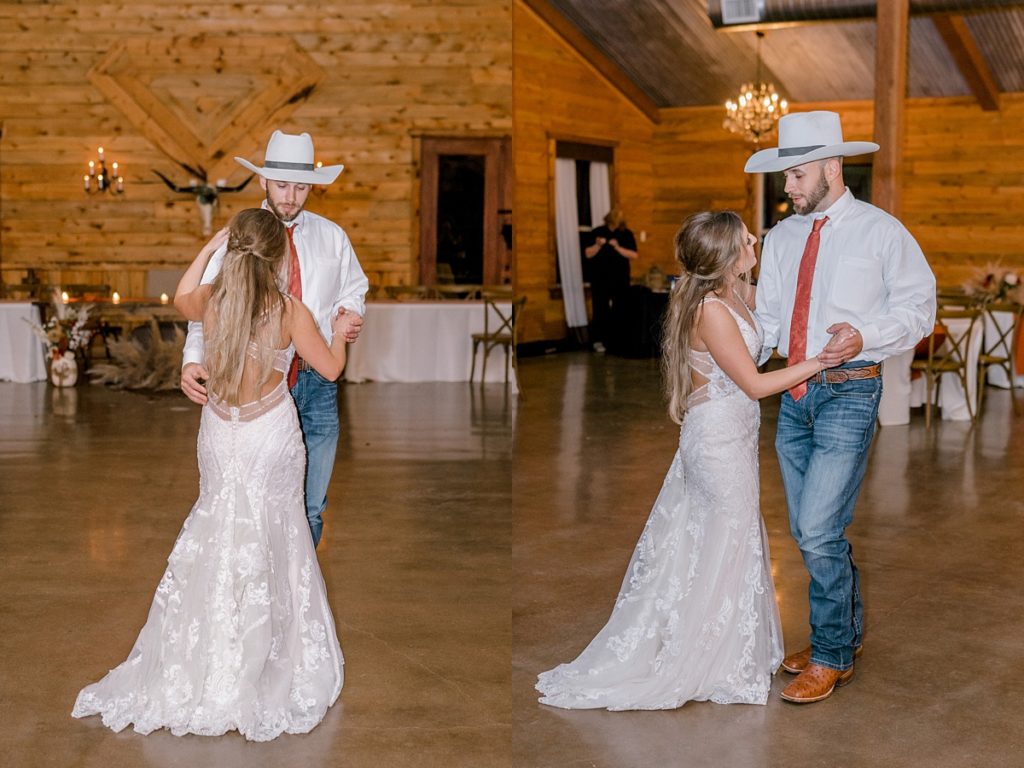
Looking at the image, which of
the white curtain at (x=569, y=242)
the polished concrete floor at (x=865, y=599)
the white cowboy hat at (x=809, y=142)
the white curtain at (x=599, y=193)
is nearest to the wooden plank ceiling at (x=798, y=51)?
the white curtain at (x=599, y=193)

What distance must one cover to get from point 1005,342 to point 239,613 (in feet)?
27.6

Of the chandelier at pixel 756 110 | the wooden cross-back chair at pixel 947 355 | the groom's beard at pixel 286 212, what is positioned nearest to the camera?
the groom's beard at pixel 286 212

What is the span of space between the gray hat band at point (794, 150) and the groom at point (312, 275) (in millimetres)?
1302

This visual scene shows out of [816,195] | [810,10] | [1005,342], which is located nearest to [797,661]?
[816,195]

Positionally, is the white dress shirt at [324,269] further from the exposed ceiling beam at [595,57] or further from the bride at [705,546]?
the exposed ceiling beam at [595,57]

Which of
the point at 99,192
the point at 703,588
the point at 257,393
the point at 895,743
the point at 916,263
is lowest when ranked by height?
the point at 895,743

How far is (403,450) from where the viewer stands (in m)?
7.24

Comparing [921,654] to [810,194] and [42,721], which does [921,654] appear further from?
[42,721]

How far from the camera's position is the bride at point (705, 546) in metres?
3.20

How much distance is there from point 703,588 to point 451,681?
790 mm

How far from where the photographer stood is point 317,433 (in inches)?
146

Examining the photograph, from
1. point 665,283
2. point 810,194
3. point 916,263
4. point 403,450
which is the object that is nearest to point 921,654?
point 916,263

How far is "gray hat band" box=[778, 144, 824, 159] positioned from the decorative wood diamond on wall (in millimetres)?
10667

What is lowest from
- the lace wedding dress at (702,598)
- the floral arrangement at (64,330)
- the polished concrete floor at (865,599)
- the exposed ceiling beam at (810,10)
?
the polished concrete floor at (865,599)
